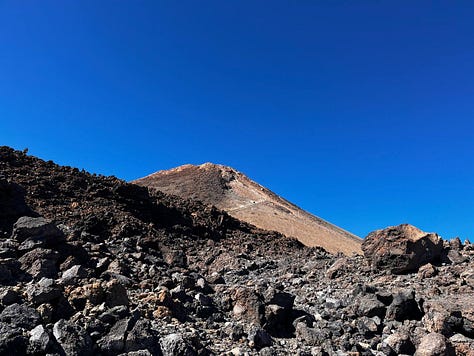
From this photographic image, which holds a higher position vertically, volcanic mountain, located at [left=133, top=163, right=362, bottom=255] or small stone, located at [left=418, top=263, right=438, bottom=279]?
volcanic mountain, located at [left=133, top=163, right=362, bottom=255]

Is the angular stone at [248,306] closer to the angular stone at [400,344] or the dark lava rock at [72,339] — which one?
the angular stone at [400,344]

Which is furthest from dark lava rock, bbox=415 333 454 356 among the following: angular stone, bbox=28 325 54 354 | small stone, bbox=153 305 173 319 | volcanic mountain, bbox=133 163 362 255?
volcanic mountain, bbox=133 163 362 255

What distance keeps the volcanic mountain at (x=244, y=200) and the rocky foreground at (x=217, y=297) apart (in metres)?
21.5

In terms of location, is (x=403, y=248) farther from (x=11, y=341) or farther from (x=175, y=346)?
(x=11, y=341)

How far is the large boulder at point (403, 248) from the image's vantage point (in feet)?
32.6

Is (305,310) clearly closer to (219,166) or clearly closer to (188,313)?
(188,313)

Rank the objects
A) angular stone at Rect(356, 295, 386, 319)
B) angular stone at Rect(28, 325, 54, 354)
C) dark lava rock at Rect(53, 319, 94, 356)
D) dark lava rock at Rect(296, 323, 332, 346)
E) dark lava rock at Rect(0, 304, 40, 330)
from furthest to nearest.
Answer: angular stone at Rect(356, 295, 386, 319), dark lava rock at Rect(296, 323, 332, 346), dark lava rock at Rect(0, 304, 40, 330), dark lava rock at Rect(53, 319, 94, 356), angular stone at Rect(28, 325, 54, 354)

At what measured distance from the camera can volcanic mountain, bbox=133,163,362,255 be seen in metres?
35.5

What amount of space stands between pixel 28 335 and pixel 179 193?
1512 inches

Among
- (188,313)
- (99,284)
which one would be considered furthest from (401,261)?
(99,284)

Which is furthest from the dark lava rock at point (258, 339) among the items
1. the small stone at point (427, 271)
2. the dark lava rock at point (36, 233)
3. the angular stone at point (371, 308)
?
the small stone at point (427, 271)

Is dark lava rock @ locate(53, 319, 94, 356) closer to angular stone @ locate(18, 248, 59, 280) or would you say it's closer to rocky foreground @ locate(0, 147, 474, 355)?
rocky foreground @ locate(0, 147, 474, 355)

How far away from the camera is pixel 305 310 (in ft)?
27.7

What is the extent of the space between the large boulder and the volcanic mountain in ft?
71.2
